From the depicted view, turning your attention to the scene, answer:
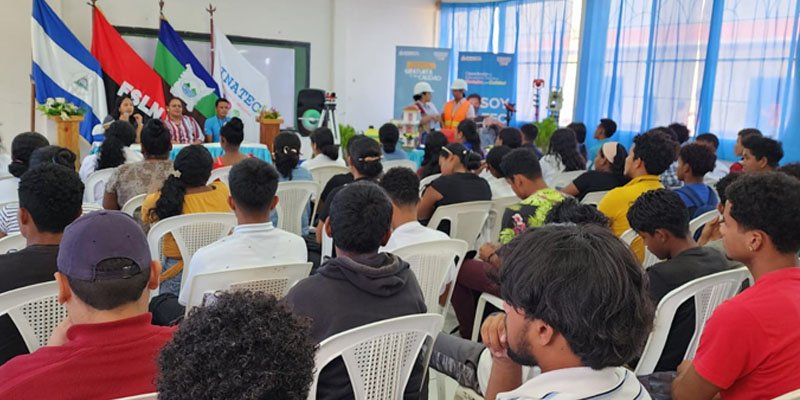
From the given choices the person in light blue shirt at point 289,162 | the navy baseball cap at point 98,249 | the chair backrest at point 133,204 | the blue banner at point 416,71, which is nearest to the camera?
the navy baseball cap at point 98,249

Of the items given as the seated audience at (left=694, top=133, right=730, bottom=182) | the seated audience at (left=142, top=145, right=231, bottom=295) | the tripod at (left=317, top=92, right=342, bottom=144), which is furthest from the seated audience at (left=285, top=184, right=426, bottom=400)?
the tripod at (left=317, top=92, right=342, bottom=144)

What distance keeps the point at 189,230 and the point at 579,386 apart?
2209mm

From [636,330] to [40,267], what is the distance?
5.73ft

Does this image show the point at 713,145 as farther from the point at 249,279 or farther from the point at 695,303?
the point at 249,279

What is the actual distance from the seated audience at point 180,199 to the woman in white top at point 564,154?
9.79 feet

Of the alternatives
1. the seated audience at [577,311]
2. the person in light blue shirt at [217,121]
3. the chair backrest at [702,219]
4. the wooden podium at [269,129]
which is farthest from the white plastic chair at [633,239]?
the person in light blue shirt at [217,121]

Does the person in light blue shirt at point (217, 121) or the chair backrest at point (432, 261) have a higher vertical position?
the person in light blue shirt at point (217, 121)

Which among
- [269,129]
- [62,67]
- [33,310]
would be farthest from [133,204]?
[62,67]

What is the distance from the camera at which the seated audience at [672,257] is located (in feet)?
6.73

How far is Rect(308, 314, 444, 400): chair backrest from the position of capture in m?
1.60

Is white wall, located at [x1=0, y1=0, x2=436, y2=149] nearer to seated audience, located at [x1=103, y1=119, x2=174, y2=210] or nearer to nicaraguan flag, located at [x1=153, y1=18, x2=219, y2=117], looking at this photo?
nicaraguan flag, located at [x1=153, y1=18, x2=219, y2=117]

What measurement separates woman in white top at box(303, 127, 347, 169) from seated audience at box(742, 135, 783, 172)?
3.07 m

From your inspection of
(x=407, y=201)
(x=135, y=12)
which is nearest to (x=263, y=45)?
(x=135, y=12)

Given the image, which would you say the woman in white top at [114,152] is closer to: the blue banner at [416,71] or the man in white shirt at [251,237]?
the man in white shirt at [251,237]
